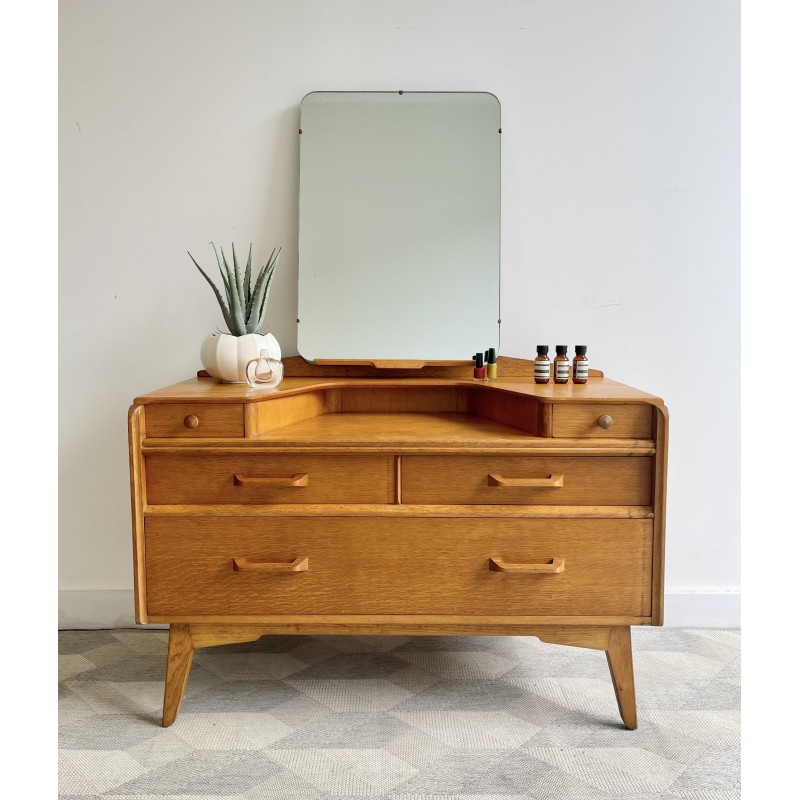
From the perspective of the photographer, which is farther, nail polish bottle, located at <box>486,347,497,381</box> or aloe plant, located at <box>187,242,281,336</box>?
nail polish bottle, located at <box>486,347,497,381</box>

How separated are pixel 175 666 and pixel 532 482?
109 cm

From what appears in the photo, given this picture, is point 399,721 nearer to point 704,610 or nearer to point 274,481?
point 274,481

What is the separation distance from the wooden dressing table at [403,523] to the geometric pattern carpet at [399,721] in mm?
276

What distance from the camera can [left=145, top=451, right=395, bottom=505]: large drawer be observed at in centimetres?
189

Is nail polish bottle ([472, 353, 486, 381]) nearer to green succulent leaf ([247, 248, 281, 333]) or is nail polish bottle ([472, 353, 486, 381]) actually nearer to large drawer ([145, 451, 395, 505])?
large drawer ([145, 451, 395, 505])

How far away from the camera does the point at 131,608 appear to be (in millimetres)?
2604

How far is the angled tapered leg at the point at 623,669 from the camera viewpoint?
1918 mm

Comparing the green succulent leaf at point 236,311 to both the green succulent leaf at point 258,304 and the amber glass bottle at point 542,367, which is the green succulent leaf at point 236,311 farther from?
the amber glass bottle at point 542,367

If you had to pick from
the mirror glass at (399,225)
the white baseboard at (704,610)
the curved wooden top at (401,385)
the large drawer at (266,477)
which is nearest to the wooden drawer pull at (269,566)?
the large drawer at (266,477)

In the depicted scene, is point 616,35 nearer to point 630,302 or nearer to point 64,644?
point 630,302

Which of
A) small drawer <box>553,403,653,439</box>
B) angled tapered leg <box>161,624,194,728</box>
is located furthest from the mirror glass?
angled tapered leg <box>161,624,194,728</box>

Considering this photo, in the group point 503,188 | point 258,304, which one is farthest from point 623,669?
point 503,188

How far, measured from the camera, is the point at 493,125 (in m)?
2.44

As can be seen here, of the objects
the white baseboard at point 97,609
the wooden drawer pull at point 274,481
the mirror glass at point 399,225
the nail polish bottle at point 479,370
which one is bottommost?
the white baseboard at point 97,609
